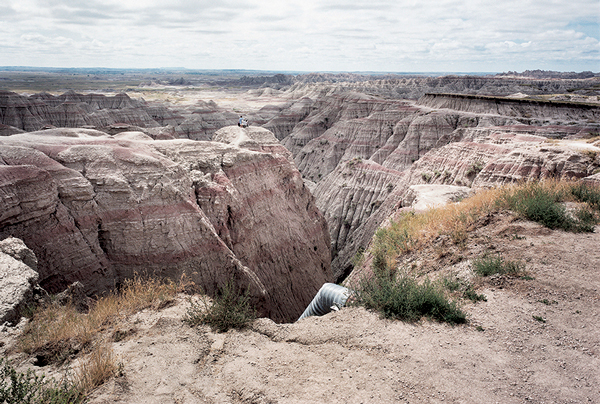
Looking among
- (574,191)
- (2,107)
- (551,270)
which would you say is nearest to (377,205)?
(574,191)

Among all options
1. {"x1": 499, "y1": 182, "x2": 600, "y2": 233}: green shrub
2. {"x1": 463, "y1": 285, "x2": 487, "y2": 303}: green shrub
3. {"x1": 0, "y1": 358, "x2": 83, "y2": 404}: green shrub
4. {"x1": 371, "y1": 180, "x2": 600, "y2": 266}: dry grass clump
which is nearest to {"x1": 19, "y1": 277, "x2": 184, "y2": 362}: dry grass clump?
{"x1": 0, "y1": 358, "x2": 83, "y2": 404}: green shrub

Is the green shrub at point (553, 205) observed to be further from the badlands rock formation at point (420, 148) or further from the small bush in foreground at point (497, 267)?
the badlands rock formation at point (420, 148)

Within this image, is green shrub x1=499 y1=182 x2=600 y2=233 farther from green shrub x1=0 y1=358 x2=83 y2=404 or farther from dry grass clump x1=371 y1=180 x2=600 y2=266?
green shrub x1=0 y1=358 x2=83 y2=404

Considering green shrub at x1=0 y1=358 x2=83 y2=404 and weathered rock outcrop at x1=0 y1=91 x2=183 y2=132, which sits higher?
weathered rock outcrop at x1=0 y1=91 x2=183 y2=132

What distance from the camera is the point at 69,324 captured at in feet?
21.0

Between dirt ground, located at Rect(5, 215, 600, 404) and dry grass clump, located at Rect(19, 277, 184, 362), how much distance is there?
1.36 ft

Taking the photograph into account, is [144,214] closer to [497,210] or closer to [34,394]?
[34,394]

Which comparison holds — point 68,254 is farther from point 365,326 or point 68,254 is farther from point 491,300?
point 491,300

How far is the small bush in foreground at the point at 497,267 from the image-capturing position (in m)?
7.38

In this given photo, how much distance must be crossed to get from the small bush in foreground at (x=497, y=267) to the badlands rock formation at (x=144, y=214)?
5.15 meters

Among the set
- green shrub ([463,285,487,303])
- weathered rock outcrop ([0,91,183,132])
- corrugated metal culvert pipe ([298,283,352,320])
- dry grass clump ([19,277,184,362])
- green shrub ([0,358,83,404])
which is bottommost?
corrugated metal culvert pipe ([298,283,352,320])

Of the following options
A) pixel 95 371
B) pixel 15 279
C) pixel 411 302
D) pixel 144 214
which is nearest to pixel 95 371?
pixel 95 371

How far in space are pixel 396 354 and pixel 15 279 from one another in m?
8.25

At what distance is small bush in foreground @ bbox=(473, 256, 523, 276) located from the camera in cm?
738
